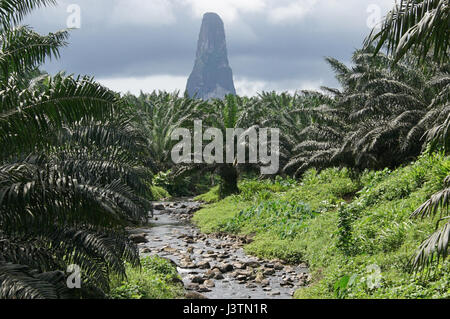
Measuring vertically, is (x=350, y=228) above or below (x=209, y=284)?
above

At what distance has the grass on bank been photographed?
7039 millimetres

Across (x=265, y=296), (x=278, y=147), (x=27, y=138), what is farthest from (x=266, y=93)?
(x=27, y=138)

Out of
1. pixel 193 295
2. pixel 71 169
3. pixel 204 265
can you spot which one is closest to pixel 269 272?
pixel 204 265

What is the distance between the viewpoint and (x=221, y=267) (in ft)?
35.1

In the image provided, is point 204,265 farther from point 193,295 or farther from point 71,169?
point 71,169

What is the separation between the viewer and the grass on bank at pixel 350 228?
7039mm

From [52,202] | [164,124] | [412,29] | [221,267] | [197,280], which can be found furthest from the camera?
[164,124]

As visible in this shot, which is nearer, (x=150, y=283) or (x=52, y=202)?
(x=52, y=202)

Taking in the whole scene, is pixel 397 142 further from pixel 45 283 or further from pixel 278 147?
pixel 45 283

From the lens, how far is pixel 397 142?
15.5 metres

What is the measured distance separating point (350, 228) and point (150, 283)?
4.18m

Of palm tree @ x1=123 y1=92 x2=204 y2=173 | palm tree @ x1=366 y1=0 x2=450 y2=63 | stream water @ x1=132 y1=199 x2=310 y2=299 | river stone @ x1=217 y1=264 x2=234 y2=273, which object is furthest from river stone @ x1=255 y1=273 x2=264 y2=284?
palm tree @ x1=123 y1=92 x2=204 y2=173

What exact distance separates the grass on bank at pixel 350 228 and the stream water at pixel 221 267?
47 centimetres

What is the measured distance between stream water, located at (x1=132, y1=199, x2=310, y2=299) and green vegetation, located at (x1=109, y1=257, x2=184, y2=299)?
0.33 meters
